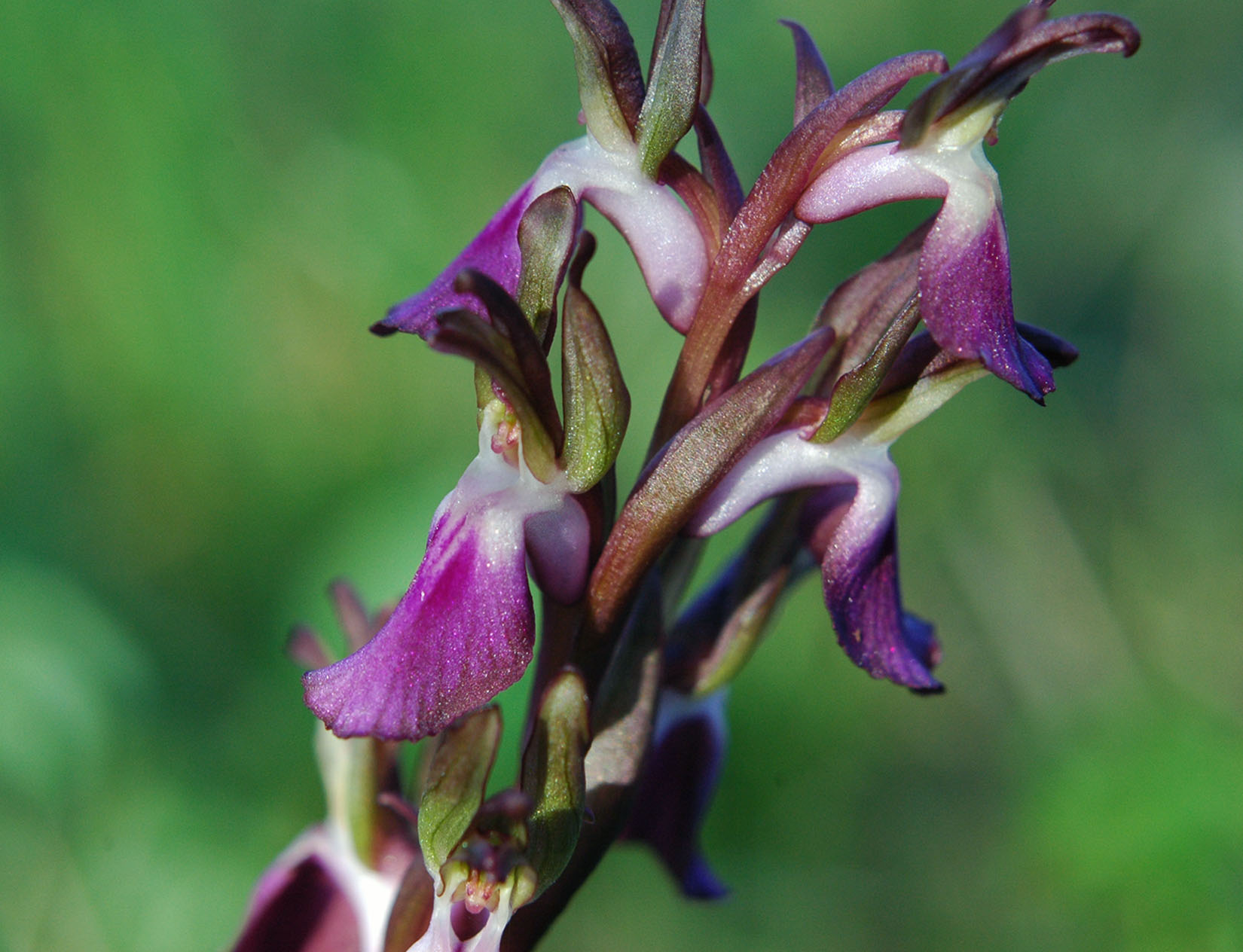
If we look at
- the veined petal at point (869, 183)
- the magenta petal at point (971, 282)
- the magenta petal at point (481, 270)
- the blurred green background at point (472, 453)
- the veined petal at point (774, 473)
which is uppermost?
the magenta petal at point (481, 270)

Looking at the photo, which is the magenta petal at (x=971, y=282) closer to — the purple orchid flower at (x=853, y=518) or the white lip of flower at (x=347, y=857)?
the purple orchid flower at (x=853, y=518)

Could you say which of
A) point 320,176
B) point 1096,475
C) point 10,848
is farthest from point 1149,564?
point 10,848

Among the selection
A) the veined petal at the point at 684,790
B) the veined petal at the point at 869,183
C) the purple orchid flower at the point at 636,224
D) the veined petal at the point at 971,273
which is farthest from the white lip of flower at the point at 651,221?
the veined petal at the point at 684,790

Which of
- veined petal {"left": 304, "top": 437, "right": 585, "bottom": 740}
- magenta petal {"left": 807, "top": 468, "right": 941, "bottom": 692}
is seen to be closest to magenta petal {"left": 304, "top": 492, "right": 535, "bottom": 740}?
veined petal {"left": 304, "top": 437, "right": 585, "bottom": 740}

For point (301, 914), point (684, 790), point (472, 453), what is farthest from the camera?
point (472, 453)

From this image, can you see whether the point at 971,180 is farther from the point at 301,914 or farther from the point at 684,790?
the point at 301,914

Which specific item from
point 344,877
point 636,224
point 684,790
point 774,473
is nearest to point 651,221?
point 636,224
